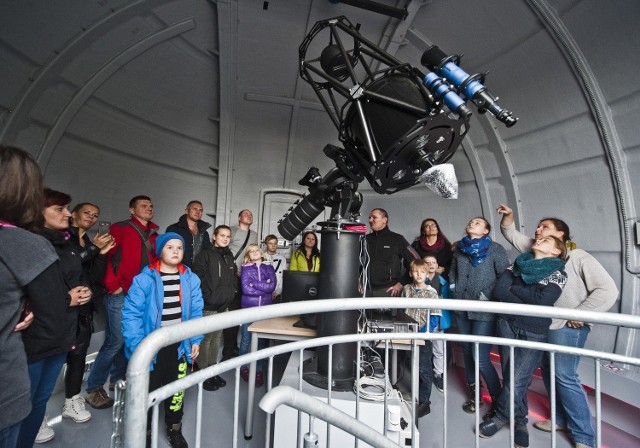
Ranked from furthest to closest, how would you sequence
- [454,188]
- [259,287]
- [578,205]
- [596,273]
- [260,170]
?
[260,170]
[259,287]
[578,205]
[596,273]
[454,188]

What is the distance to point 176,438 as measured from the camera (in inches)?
92.8

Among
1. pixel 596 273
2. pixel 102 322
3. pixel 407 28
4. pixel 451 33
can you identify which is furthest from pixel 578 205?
pixel 102 322

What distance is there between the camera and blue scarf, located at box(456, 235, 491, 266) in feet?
9.97

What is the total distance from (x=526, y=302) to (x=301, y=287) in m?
1.63

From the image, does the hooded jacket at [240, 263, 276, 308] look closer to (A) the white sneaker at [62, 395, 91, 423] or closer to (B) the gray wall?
(A) the white sneaker at [62, 395, 91, 423]

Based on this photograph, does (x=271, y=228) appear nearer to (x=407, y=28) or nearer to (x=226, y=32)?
(x=226, y=32)

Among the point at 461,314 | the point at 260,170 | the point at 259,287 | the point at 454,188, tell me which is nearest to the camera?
the point at 454,188

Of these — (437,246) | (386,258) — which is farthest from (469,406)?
(437,246)

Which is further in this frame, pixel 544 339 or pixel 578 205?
pixel 578 205

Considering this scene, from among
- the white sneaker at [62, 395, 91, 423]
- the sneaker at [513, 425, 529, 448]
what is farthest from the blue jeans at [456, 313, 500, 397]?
the white sneaker at [62, 395, 91, 423]

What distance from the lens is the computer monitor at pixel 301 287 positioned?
2701 millimetres

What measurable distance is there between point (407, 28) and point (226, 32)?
77.8 inches

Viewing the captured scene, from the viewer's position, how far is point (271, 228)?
5473mm

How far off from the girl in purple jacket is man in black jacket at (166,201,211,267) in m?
0.51
